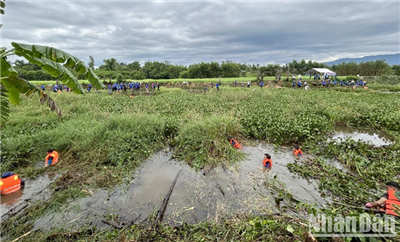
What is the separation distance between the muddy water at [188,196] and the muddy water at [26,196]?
0.91 m

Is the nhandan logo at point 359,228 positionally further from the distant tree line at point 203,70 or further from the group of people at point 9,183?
the distant tree line at point 203,70

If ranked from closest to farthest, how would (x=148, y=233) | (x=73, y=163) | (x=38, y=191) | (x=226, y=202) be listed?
1. (x=148, y=233)
2. (x=226, y=202)
3. (x=38, y=191)
4. (x=73, y=163)

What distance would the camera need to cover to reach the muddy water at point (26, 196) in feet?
13.8

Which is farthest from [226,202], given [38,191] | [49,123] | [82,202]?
[49,123]

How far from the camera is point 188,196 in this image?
A: 4578 mm

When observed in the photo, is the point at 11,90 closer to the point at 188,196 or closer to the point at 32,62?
the point at 32,62

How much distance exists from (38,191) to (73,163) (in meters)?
1.30

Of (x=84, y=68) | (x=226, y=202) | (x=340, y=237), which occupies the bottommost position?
(x=226, y=202)

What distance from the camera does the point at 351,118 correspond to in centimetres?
983

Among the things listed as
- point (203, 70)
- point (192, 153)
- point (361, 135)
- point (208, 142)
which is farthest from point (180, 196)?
point (203, 70)

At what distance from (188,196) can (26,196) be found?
3.91 m

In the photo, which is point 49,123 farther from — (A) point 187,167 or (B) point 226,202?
(B) point 226,202

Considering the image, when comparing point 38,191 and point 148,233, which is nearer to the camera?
point 148,233

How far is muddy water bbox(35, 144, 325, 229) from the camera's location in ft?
12.7
